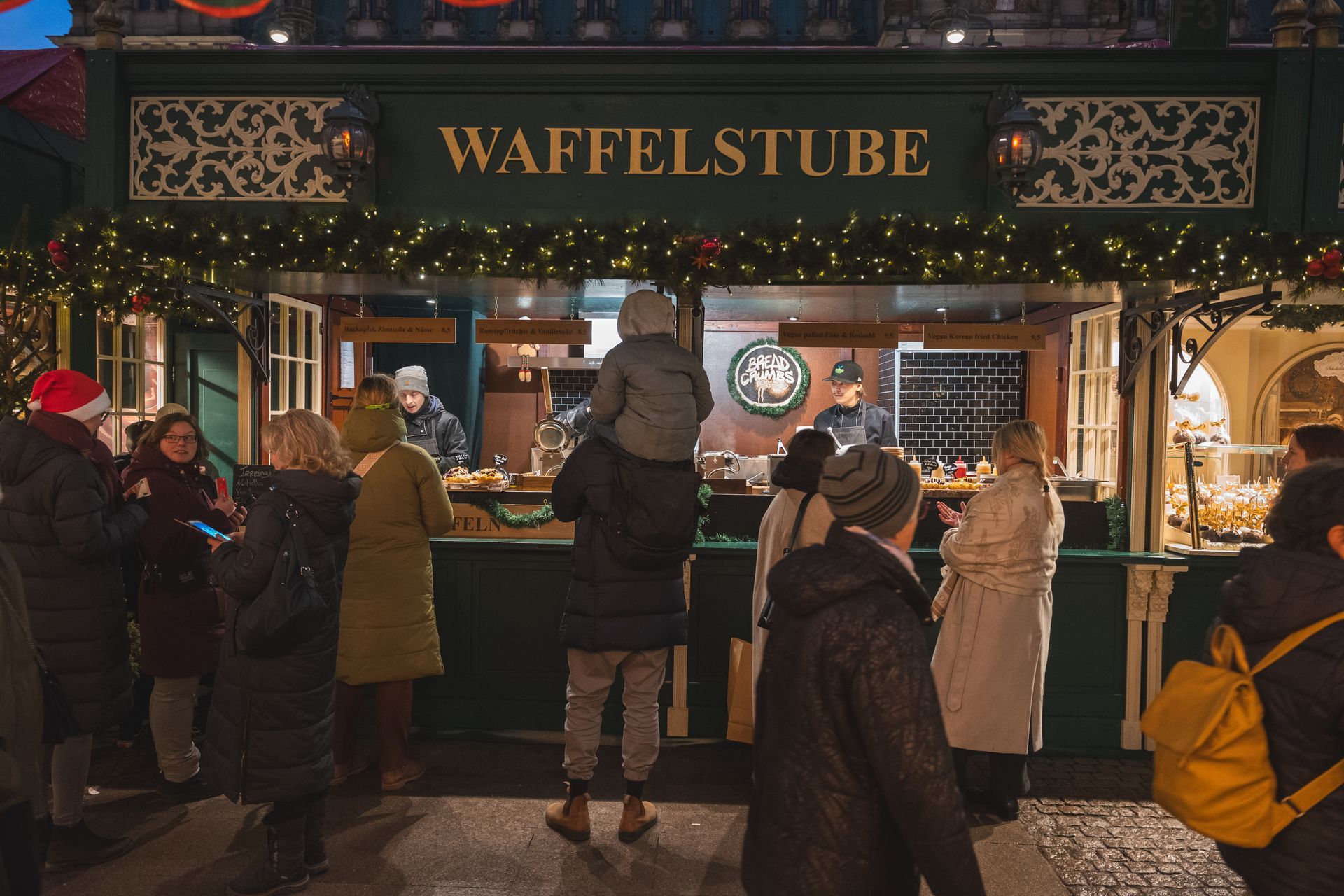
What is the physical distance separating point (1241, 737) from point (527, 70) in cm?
461

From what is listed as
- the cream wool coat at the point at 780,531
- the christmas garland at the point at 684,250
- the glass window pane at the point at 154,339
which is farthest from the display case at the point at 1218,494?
the glass window pane at the point at 154,339

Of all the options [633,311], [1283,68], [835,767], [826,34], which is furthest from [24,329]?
[826,34]

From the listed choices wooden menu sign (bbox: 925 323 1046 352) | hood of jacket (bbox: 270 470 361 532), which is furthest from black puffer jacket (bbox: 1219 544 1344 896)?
wooden menu sign (bbox: 925 323 1046 352)

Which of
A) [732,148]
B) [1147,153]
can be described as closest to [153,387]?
[732,148]

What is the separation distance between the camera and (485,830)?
160 inches

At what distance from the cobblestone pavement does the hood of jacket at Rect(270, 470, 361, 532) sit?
326 centimetres

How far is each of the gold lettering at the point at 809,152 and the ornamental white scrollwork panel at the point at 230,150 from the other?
2.63 metres

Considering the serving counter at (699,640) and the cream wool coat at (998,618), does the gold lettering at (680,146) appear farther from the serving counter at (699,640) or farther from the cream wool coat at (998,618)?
the cream wool coat at (998,618)

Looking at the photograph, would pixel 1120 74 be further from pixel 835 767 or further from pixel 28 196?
pixel 28 196

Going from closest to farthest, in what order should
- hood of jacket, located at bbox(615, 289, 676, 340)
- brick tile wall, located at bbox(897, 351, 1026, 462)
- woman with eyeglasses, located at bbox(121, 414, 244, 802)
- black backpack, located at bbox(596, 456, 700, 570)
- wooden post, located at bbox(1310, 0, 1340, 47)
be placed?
black backpack, located at bbox(596, 456, 700, 570)
hood of jacket, located at bbox(615, 289, 676, 340)
woman with eyeglasses, located at bbox(121, 414, 244, 802)
wooden post, located at bbox(1310, 0, 1340, 47)
brick tile wall, located at bbox(897, 351, 1026, 462)

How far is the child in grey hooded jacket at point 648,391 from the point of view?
381 cm

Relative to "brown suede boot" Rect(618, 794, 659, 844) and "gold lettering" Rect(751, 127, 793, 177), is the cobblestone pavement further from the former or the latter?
"gold lettering" Rect(751, 127, 793, 177)

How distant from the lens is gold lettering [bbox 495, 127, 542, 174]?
5117mm

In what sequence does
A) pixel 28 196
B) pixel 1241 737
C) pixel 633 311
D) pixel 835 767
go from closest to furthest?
pixel 835 767, pixel 1241 737, pixel 633 311, pixel 28 196
